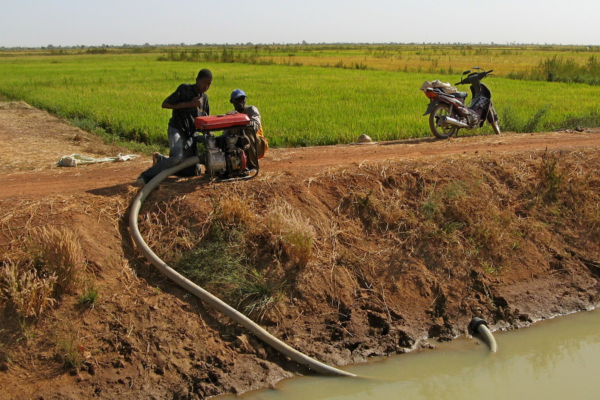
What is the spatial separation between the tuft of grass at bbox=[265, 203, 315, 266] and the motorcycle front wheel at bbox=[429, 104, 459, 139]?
4208 millimetres

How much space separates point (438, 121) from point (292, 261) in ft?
15.3

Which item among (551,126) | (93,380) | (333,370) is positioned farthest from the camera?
(551,126)

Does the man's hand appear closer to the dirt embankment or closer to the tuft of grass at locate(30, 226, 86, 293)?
the dirt embankment

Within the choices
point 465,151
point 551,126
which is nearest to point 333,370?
point 465,151

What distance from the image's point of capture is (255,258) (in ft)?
17.8

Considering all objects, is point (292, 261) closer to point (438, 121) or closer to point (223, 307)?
point (223, 307)

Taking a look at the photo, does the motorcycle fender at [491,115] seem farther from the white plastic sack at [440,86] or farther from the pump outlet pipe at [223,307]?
the pump outlet pipe at [223,307]

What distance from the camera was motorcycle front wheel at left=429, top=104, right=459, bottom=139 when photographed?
8875mm

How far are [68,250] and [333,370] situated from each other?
2537 mm

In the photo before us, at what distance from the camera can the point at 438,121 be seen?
8.93 meters

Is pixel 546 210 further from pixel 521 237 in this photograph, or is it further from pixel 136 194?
pixel 136 194

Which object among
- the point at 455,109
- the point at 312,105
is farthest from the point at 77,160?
the point at 312,105

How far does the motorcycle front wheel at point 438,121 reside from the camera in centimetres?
888

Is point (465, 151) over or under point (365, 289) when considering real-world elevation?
over
